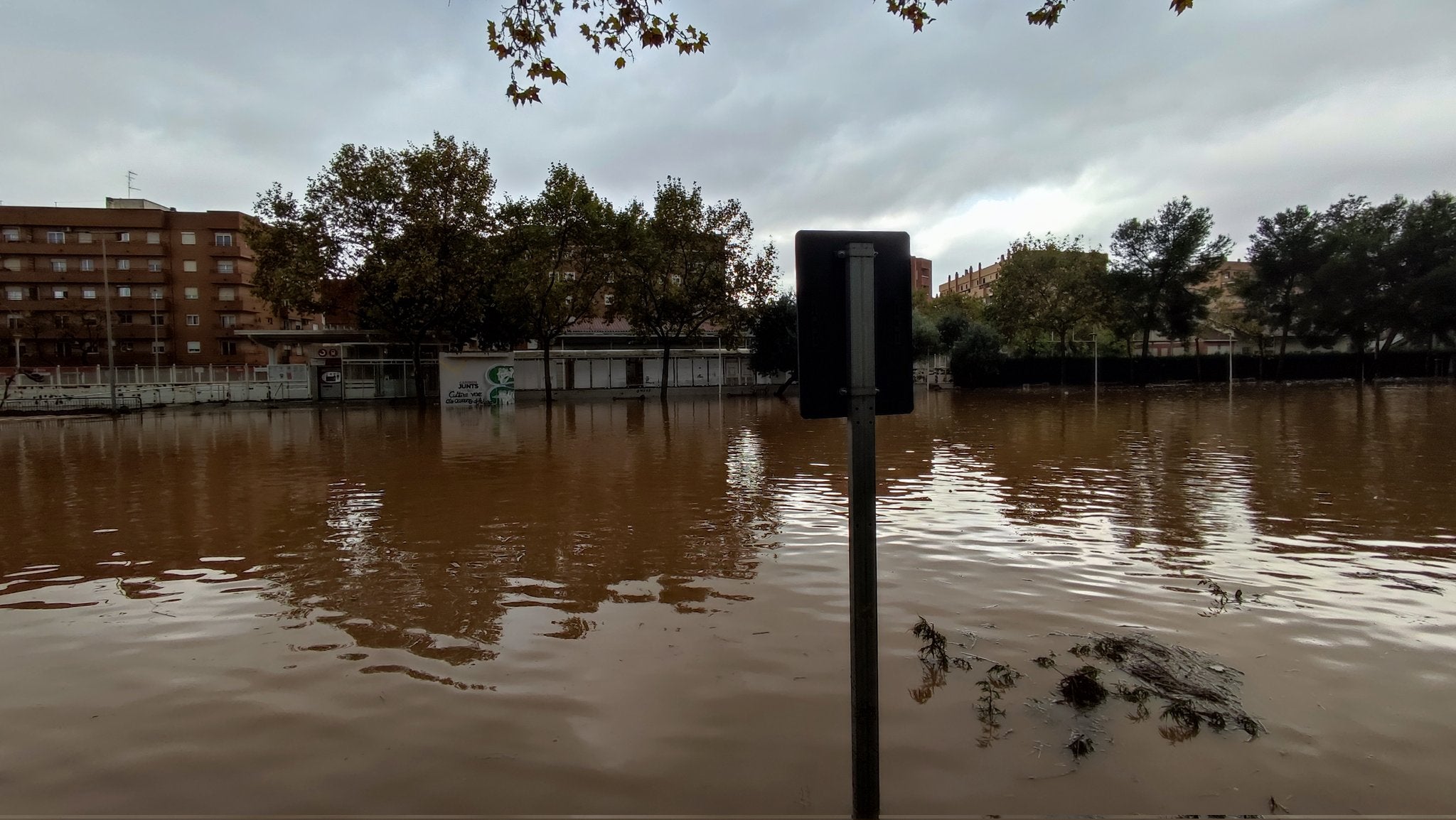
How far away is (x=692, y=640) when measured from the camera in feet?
16.1

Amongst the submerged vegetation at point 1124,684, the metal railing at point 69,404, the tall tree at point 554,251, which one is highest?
the tall tree at point 554,251

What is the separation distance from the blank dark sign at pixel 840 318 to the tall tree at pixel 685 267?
41.1 metres

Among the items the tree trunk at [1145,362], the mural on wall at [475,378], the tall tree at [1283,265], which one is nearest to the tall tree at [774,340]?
the mural on wall at [475,378]

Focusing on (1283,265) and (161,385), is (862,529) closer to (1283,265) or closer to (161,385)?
(161,385)

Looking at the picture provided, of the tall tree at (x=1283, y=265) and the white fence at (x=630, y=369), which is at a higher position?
the tall tree at (x=1283, y=265)

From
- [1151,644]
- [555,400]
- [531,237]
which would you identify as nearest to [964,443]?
[1151,644]

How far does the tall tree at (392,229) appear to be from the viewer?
37156 mm

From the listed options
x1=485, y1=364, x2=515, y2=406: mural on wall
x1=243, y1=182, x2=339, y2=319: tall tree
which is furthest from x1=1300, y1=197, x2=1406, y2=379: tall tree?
x1=243, y1=182, x2=339, y2=319: tall tree

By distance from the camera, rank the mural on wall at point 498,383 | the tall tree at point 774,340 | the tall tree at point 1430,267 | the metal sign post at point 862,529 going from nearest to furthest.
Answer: the metal sign post at point 862,529 → the mural on wall at point 498,383 → the tall tree at point 1430,267 → the tall tree at point 774,340

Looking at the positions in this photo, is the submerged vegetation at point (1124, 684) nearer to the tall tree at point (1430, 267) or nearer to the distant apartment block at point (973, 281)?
the tall tree at point (1430, 267)

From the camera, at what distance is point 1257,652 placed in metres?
4.44

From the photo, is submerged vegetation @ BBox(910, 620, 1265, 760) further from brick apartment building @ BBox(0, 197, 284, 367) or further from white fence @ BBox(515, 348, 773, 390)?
brick apartment building @ BBox(0, 197, 284, 367)

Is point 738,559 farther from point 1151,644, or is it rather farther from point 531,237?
point 531,237

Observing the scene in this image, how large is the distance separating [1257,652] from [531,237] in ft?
132
